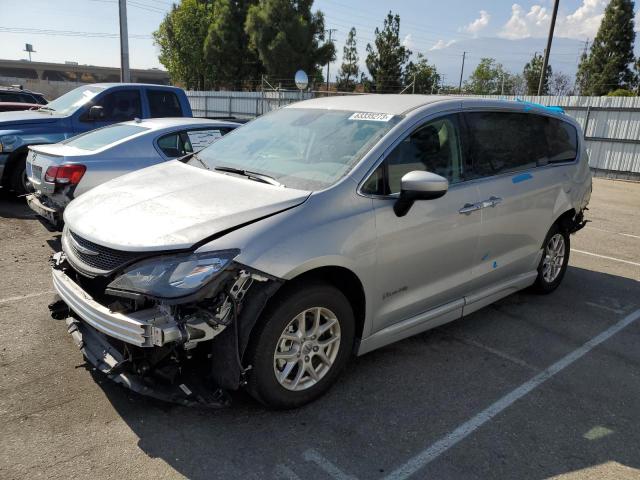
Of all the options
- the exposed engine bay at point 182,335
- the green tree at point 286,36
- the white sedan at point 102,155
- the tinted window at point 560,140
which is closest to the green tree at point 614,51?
the green tree at point 286,36

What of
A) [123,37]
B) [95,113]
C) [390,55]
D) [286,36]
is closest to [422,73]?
[390,55]

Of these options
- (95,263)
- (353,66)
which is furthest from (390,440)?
(353,66)

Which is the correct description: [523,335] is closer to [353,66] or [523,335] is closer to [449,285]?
[449,285]

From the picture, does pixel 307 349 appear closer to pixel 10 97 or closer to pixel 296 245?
pixel 296 245

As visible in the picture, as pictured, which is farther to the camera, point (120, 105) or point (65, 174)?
point (120, 105)

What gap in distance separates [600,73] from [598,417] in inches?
1832

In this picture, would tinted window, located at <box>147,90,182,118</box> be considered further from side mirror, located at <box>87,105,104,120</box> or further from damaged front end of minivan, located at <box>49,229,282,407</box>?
damaged front end of minivan, located at <box>49,229,282,407</box>

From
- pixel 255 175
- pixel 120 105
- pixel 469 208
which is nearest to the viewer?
pixel 255 175

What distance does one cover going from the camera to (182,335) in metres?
2.53

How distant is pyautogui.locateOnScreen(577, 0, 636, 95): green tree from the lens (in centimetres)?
4053

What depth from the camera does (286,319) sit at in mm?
2854

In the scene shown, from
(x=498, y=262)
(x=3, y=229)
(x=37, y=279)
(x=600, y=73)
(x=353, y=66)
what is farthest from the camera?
(x=353, y=66)

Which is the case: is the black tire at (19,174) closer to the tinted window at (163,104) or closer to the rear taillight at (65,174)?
the tinted window at (163,104)

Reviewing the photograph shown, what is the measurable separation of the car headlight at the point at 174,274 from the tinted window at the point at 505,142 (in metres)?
2.33
